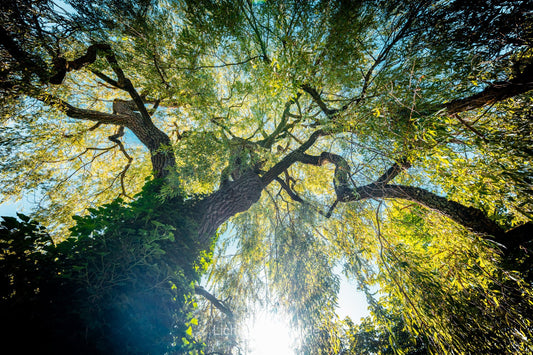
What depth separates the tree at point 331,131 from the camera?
1.69 meters

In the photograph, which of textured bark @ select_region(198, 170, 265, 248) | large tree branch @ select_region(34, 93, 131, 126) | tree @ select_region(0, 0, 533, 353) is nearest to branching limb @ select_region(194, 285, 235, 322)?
tree @ select_region(0, 0, 533, 353)

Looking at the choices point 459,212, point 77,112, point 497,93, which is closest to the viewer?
point 497,93

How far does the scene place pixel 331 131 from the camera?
2572 mm

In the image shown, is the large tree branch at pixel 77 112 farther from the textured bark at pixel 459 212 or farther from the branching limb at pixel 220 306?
the textured bark at pixel 459 212

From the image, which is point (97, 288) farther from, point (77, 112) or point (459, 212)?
point (459, 212)

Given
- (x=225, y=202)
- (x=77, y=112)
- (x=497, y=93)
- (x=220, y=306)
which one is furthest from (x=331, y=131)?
(x=77, y=112)

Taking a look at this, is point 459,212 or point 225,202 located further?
point 225,202

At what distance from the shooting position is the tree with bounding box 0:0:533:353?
1689 mm

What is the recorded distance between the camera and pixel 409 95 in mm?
1840

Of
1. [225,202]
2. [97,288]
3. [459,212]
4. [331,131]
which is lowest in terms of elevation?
[97,288]

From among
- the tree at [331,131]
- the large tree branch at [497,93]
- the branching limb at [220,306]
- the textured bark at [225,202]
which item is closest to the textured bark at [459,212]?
the tree at [331,131]

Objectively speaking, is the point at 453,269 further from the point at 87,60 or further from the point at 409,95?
the point at 87,60

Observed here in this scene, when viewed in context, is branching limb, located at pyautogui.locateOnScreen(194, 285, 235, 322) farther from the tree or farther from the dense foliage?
the dense foliage

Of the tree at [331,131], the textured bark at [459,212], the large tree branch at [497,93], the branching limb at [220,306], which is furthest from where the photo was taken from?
the branching limb at [220,306]
